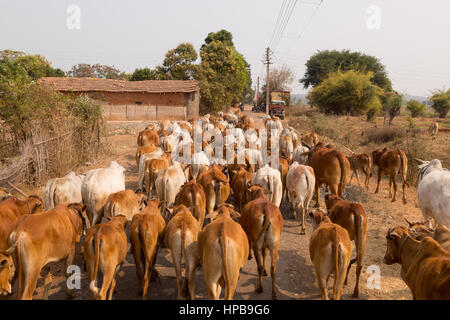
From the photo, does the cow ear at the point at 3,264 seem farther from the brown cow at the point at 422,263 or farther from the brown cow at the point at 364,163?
the brown cow at the point at 364,163

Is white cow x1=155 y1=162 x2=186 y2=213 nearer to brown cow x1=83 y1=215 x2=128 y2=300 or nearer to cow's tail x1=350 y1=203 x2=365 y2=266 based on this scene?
brown cow x1=83 y1=215 x2=128 y2=300

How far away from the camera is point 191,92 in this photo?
97.8ft

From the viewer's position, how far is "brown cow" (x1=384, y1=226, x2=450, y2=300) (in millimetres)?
3793

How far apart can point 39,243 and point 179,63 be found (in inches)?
1442

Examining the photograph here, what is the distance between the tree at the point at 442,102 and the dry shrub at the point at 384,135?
28281 mm

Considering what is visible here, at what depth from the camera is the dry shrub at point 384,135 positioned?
20.2m

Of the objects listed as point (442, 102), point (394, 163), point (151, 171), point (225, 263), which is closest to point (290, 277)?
point (225, 263)

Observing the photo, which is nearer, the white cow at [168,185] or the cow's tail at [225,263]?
the cow's tail at [225,263]

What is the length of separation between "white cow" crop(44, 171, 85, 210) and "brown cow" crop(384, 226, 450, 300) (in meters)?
6.04

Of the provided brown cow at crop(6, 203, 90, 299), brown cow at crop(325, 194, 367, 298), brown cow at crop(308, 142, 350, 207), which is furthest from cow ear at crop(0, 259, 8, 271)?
brown cow at crop(308, 142, 350, 207)

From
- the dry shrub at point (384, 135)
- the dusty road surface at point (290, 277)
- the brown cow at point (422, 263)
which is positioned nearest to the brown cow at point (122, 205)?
the dusty road surface at point (290, 277)

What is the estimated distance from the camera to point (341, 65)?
55281 mm
